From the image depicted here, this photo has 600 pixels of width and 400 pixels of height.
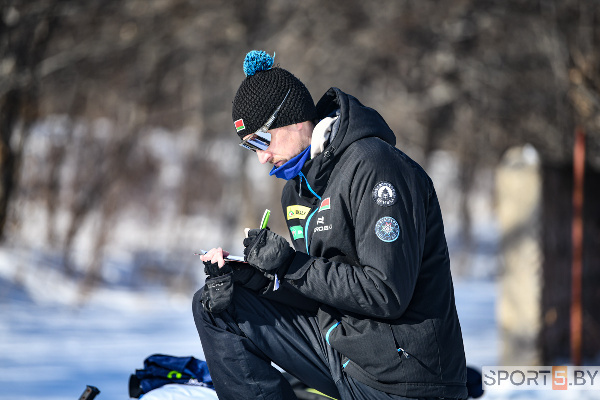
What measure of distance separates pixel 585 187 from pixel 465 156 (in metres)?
10.7

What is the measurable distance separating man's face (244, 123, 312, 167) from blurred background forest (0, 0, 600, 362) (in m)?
3.76

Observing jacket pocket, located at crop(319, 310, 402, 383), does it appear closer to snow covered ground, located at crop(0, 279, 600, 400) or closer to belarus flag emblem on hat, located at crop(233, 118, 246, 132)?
belarus flag emblem on hat, located at crop(233, 118, 246, 132)

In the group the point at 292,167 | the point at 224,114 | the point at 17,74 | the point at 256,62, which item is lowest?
the point at 292,167

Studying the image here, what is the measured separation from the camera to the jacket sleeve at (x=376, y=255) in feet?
6.97

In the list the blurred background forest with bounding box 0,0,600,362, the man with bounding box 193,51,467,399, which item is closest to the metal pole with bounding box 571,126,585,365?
the blurred background forest with bounding box 0,0,600,362

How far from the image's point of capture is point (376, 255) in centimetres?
213

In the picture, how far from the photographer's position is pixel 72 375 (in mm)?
5242

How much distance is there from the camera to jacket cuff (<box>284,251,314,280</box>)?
2.24m

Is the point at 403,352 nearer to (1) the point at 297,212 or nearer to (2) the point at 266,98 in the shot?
(1) the point at 297,212

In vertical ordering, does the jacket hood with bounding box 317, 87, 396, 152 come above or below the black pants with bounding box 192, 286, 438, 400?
above

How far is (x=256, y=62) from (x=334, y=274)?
0.86 m

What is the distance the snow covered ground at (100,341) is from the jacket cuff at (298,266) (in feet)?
8.68

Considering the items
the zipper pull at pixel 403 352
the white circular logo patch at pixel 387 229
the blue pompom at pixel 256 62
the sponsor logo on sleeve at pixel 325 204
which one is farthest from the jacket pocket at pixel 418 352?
the blue pompom at pixel 256 62

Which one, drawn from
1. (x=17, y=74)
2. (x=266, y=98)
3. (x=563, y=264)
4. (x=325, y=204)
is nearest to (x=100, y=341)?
(x=17, y=74)
